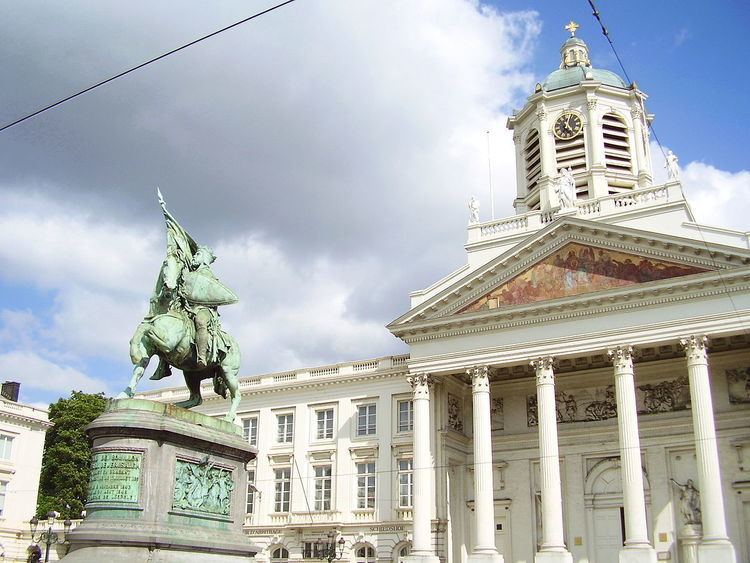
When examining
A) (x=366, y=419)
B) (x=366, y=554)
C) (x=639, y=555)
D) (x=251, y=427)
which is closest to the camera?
(x=639, y=555)

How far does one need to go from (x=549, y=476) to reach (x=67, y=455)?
3660 cm

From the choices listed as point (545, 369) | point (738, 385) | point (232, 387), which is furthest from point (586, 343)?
point (232, 387)

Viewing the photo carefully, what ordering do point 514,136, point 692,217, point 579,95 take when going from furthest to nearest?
1. point 514,136
2. point 579,95
3. point 692,217

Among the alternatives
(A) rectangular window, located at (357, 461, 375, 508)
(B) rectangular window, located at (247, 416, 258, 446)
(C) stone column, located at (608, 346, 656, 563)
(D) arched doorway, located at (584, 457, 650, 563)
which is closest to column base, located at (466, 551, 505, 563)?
(C) stone column, located at (608, 346, 656, 563)

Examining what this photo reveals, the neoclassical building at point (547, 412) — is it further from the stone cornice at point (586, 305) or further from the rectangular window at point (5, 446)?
the rectangular window at point (5, 446)

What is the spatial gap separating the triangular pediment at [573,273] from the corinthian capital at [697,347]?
2.20 m

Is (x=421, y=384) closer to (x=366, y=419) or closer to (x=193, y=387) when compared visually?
(x=366, y=419)

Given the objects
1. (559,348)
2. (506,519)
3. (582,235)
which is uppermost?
(582,235)

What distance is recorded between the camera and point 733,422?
38.8m

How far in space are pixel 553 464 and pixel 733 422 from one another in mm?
9062

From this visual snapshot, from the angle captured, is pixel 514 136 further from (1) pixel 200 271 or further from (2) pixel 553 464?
(1) pixel 200 271

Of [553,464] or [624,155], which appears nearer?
[553,464]

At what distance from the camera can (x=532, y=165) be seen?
57812 millimetres

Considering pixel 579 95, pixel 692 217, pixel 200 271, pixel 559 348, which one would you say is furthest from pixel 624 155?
pixel 200 271
